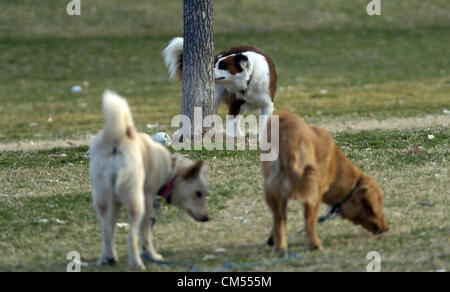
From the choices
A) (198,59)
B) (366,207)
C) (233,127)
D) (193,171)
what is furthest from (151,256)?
(233,127)

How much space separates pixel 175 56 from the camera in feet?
37.8

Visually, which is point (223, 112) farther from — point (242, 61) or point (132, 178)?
point (132, 178)

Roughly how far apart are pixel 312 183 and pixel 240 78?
5340mm

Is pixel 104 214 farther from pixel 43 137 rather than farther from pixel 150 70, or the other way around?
pixel 150 70

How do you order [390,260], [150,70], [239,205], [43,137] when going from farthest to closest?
[150,70] < [43,137] < [239,205] < [390,260]

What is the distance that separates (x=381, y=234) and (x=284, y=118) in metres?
1.40

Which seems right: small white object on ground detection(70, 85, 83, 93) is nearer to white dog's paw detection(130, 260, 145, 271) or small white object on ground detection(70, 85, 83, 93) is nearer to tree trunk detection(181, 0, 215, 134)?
tree trunk detection(181, 0, 215, 134)

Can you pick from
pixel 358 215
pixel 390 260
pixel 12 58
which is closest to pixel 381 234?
pixel 358 215

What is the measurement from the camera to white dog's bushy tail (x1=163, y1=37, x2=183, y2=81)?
11430 mm

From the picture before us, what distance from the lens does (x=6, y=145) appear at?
40.2ft

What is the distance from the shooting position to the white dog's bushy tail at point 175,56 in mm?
11430

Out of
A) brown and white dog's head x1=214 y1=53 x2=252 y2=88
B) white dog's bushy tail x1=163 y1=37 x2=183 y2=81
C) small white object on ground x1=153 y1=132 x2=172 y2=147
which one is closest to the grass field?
small white object on ground x1=153 y1=132 x2=172 y2=147

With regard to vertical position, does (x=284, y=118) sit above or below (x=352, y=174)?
above

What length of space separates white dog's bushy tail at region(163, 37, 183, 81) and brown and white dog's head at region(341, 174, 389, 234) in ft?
18.5
